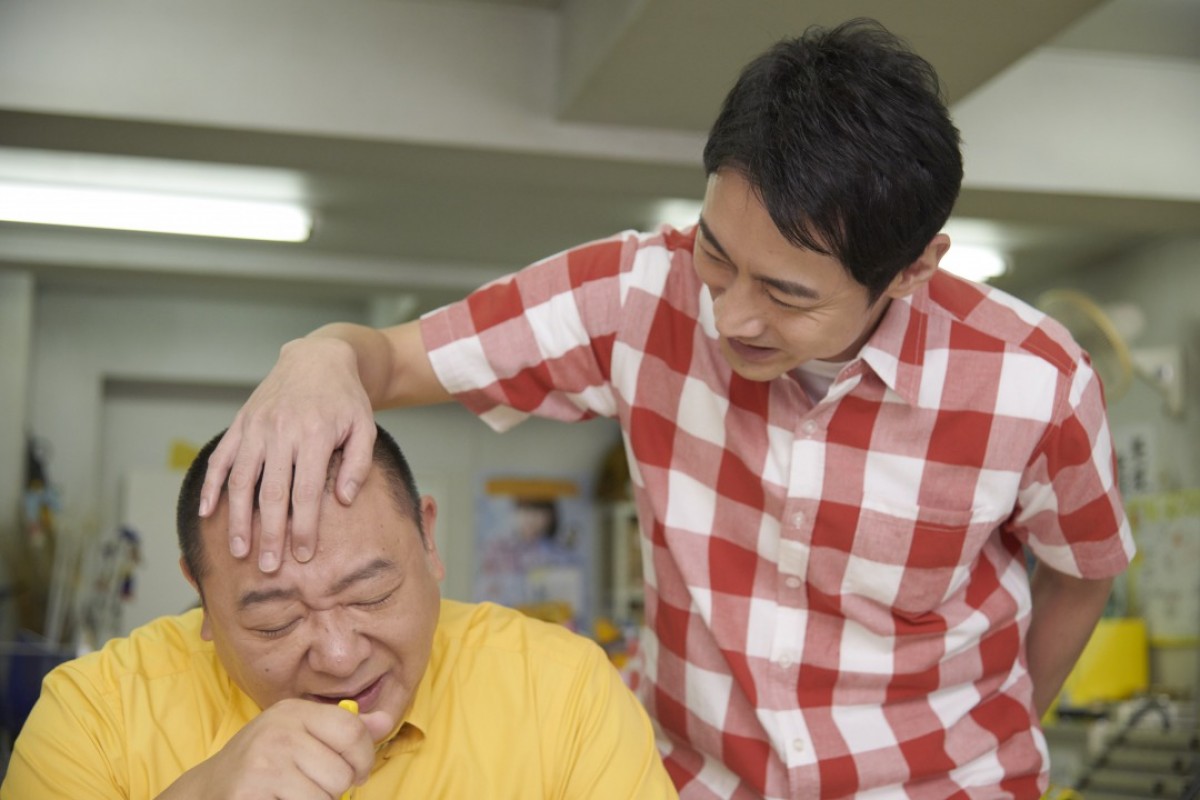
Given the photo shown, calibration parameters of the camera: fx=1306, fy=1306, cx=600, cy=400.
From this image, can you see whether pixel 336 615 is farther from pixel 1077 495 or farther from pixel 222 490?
pixel 1077 495

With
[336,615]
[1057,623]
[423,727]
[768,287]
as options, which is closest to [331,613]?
[336,615]

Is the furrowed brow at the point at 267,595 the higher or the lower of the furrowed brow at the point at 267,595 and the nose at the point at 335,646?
the higher

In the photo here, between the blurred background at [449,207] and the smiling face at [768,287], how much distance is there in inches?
70.6

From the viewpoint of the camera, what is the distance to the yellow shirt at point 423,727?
1.37 meters

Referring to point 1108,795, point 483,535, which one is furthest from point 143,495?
point 1108,795

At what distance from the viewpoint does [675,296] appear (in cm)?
163

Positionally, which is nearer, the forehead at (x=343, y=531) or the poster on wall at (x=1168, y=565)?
the forehead at (x=343, y=531)

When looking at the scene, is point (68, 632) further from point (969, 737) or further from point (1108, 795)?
point (969, 737)

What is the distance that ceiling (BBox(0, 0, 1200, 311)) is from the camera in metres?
3.27

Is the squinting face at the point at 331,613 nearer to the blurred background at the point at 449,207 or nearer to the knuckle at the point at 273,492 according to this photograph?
the knuckle at the point at 273,492

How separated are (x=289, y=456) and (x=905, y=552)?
72 centimetres

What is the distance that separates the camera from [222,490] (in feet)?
4.35

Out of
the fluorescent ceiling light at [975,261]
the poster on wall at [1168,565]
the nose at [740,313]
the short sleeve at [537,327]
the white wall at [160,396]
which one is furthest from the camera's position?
the white wall at [160,396]

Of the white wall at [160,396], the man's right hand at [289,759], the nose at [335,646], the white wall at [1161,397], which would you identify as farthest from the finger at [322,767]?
the white wall at [160,396]
